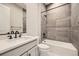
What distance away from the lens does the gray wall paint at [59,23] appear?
261cm

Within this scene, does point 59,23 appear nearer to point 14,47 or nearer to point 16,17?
point 16,17

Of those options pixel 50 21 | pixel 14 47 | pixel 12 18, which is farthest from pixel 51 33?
pixel 14 47

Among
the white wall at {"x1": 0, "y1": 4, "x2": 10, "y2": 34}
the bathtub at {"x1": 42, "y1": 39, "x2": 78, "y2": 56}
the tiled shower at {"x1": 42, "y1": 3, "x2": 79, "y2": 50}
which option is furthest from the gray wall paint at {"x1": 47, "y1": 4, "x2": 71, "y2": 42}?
the white wall at {"x1": 0, "y1": 4, "x2": 10, "y2": 34}

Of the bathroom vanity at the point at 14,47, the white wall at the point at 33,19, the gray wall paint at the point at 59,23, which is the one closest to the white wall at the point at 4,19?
the bathroom vanity at the point at 14,47

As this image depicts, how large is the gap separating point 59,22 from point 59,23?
0.15ft

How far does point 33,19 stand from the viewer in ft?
8.57

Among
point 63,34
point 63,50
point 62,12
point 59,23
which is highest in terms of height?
point 62,12

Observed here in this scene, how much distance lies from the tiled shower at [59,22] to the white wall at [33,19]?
47 centimetres

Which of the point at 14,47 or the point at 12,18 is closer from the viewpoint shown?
the point at 14,47

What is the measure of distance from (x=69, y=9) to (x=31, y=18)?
1523 mm

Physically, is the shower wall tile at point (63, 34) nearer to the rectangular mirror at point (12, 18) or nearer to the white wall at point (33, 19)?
the white wall at point (33, 19)

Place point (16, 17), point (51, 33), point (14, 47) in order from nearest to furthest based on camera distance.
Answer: point (14, 47) → point (16, 17) → point (51, 33)

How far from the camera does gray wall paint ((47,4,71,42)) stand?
103 inches

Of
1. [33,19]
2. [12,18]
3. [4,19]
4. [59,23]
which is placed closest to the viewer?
[4,19]
